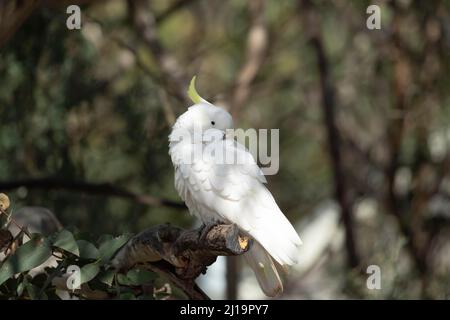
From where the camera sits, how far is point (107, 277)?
8.91 ft

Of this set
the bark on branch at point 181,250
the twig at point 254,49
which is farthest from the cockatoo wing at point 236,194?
the twig at point 254,49

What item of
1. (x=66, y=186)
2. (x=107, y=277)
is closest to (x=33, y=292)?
(x=107, y=277)

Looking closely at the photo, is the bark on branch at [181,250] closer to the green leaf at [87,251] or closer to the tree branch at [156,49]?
the green leaf at [87,251]

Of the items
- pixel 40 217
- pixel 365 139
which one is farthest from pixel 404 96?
pixel 40 217

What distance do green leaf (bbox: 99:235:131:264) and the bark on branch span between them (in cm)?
6

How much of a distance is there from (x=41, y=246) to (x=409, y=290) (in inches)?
125

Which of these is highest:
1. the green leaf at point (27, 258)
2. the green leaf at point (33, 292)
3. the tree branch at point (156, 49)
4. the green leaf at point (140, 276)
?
the tree branch at point (156, 49)

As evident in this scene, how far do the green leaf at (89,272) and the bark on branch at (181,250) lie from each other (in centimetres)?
17

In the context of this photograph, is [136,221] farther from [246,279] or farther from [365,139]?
[365,139]

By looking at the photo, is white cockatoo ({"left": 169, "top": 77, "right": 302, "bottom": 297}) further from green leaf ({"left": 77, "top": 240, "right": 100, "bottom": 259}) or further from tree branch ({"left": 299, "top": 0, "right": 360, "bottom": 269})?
tree branch ({"left": 299, "top": 0, "right": 360, "bottom": 269})

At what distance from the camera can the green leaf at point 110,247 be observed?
268cm

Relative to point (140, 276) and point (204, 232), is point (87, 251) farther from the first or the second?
point (204, 232)

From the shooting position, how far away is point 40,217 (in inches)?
134

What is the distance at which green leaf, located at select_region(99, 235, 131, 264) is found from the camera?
2678 mm
